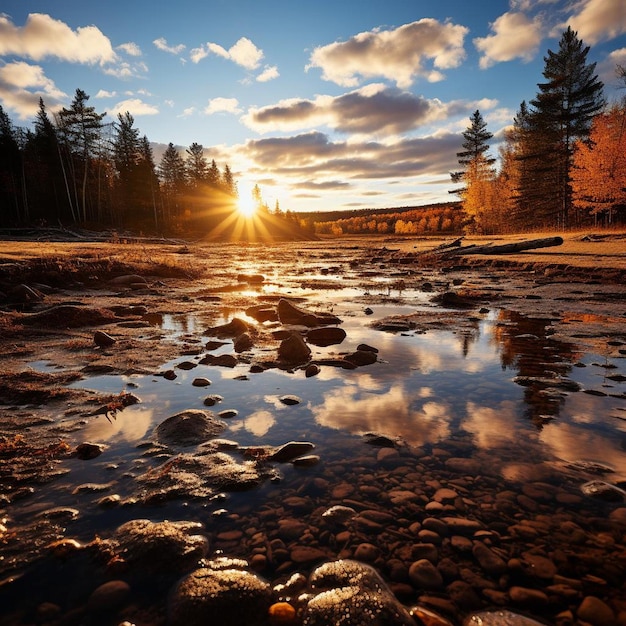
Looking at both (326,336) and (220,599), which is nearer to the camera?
(220,599)

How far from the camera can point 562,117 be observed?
41.3 metres

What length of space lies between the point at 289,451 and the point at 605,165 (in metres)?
43.0

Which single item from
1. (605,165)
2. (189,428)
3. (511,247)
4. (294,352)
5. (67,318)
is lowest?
(189,428)

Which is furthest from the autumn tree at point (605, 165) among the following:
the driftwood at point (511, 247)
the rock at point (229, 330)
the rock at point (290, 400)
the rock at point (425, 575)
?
the rock at point (425, 575)

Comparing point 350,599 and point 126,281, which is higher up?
point 126,281

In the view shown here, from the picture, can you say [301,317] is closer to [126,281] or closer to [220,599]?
[220,599]

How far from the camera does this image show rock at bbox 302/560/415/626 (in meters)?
1.90

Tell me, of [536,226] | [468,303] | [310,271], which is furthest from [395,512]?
[536,226]

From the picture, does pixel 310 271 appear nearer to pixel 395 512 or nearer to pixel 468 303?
pixel 468 303

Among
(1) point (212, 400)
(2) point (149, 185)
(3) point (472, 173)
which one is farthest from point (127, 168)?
(1) point (212, 400)

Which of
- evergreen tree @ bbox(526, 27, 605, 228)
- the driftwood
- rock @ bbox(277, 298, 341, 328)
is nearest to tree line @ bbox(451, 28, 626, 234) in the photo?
evergreen tree @ bbox(526, 27, 605, 228)

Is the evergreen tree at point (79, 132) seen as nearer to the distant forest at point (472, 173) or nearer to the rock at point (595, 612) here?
the distant forest at point (472, 173)

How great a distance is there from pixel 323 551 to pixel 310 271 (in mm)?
20456

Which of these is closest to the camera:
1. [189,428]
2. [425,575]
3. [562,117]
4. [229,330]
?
[425,575]
